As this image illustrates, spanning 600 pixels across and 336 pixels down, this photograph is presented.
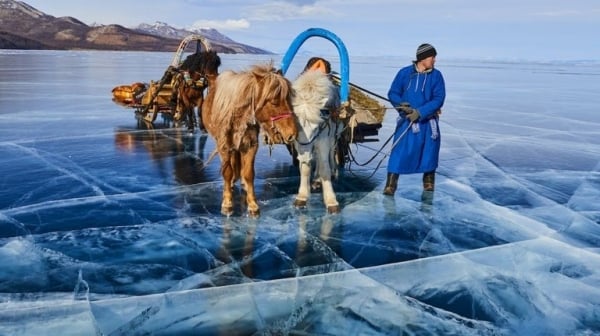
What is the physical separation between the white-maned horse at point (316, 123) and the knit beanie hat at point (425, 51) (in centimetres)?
110

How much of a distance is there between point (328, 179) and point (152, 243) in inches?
75.8

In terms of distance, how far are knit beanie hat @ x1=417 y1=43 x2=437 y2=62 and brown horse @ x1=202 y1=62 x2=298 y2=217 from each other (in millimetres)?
1814

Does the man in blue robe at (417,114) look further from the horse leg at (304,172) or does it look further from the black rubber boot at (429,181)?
the horse leg at (304,172)

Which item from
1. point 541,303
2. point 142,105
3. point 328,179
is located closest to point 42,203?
point 328,179

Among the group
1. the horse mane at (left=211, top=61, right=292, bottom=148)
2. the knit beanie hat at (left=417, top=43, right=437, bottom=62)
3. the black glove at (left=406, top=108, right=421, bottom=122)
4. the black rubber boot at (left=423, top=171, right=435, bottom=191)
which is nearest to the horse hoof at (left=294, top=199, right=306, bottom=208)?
the horse mane at (left=211, top=61, right=292, bottom=148)

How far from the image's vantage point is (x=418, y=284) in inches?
157

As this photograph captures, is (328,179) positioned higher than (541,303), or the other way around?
(328,179)

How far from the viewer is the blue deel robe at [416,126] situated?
5.94 metres

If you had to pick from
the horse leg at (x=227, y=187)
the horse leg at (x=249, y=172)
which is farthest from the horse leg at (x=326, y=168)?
the horse leg at (x=227, y=187)

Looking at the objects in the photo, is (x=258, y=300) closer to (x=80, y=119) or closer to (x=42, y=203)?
(x=42, y=203)

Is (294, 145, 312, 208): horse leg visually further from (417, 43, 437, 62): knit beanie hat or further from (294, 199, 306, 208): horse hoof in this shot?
(417, 43, 437, 62): knit beanie hat

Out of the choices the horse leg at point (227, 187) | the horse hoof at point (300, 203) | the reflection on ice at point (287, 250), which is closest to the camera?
the reflection on ice at point (287, 250)

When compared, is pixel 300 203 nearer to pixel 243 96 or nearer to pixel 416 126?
pixel 243 96

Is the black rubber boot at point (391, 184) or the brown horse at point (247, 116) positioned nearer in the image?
the brown horse at point (247, 116)
